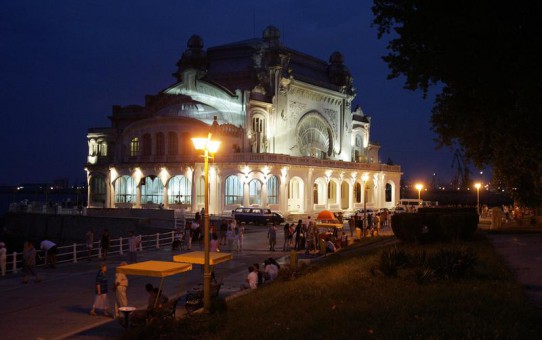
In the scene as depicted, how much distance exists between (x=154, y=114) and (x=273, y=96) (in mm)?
13629

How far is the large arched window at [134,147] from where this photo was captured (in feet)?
215

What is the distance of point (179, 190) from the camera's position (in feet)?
201

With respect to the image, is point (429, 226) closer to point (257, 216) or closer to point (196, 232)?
point (196, 232)

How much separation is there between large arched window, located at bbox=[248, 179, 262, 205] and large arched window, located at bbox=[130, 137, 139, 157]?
14.4 m

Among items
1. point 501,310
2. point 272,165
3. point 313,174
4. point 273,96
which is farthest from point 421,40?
point 273,96

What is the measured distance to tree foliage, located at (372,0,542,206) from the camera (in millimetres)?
19438

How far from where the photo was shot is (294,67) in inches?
2896

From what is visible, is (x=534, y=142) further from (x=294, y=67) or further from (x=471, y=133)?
(x=294, y=67)

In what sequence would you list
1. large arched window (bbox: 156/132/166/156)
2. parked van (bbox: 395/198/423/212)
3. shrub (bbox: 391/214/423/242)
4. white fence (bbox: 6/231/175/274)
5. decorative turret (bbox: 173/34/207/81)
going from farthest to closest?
1. decorative turret (bbox: 173/34/207/81)
2. large arched window (bbox: 156/132/166/156)
3. parked van (bbox: 395/198/423/212)
4. white fence (bbox: 6/231/175/274)
5. shrub (bbox: 391/214/423/242)

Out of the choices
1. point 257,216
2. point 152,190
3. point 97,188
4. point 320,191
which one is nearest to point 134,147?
point 152,190

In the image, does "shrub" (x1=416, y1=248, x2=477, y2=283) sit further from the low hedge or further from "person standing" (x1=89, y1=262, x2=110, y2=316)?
the low hedge

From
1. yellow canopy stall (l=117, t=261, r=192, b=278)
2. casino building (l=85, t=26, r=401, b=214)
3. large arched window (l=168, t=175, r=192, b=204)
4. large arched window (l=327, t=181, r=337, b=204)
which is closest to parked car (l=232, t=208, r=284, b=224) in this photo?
casino building (l=85, t=26, r=401, b=214)

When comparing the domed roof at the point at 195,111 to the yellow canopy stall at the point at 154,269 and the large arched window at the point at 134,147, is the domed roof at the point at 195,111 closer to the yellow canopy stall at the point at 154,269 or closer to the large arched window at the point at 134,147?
the large arched window at the point at 134,147

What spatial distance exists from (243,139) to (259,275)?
4407cm
